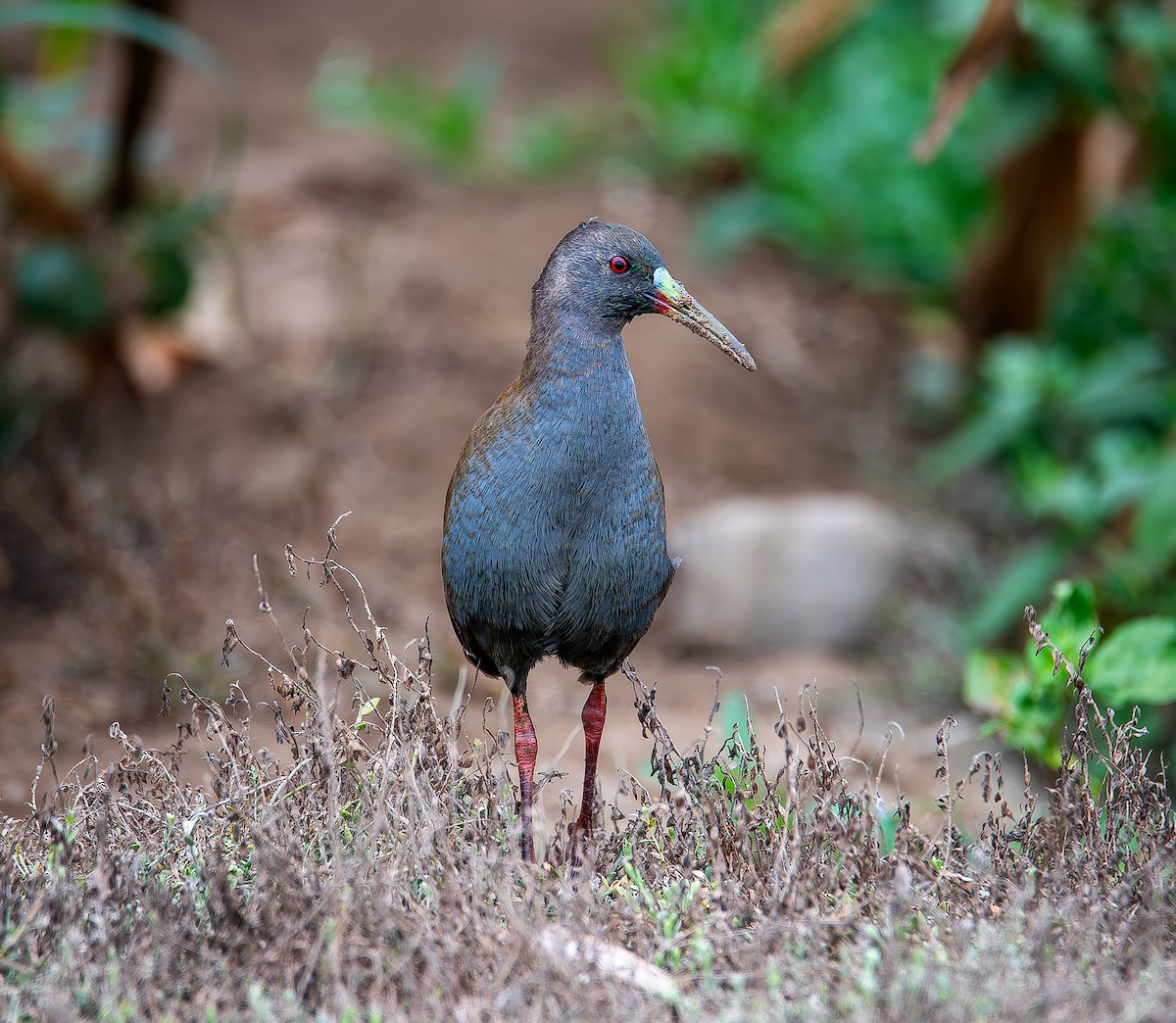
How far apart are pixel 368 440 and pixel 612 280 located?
3743 millimetres

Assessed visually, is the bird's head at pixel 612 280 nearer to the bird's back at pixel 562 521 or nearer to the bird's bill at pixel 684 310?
the bird's bill at pixel 684 310

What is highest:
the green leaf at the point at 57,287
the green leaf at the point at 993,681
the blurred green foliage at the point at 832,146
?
the blurred green foliage at the point at 832,146

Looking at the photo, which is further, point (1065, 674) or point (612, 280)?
point (1065, 674)

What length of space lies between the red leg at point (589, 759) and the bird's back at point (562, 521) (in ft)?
0.62

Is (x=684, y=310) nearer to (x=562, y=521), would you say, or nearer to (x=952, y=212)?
(x=562, y=521)

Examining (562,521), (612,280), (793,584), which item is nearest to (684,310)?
(612,280)

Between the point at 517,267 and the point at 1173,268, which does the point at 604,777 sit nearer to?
the point at 1173,268

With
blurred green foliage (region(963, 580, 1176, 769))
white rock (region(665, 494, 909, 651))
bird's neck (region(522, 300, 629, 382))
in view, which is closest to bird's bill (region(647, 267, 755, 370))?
bird's neck (region(522, 300, 629, 382))

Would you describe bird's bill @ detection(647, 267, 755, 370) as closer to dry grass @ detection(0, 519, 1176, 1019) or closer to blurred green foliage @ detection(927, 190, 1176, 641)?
dry grass @ detection(0, 519, 1176, 1019)

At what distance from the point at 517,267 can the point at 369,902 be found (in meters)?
5.65

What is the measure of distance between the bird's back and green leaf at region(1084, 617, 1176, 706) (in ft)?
3.51

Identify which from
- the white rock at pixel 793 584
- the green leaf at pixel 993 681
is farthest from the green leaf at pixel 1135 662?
the white rock at pixel 793 584

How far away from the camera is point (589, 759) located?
121 inches

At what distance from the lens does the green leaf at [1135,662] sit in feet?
10.3
